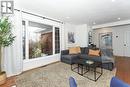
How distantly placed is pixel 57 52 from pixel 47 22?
71.6 inches

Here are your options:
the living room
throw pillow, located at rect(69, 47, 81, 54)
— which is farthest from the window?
throw pillow, located at rect(69, 47, 81, 54)

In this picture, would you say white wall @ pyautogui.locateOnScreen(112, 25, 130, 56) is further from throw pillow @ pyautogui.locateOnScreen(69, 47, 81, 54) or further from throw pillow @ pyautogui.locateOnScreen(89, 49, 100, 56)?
throw pillow @ pyautogui.locateOnScreen(69, 47, 81, 54)

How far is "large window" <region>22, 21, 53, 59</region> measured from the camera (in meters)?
4.85

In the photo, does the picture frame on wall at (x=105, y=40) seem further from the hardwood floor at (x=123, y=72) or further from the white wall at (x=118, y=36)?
the hardwood floor at (x=123, y=72)

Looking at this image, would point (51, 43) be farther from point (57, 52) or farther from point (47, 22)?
point (47, 22)

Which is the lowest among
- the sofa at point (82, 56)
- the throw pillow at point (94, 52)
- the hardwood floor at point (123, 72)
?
the hardwood floor at point (123, 72)

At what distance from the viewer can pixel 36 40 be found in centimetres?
547

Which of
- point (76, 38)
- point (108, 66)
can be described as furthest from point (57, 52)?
point (108, 66)

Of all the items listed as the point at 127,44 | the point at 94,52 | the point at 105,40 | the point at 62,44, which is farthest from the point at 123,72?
the point at 105,40

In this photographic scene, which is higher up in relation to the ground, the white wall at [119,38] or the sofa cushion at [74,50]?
the white wall at [119,38]

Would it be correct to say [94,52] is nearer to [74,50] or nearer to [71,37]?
[74,50]

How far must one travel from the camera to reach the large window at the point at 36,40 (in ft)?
15.9

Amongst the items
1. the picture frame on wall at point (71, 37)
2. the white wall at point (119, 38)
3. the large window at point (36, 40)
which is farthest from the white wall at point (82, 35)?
the large window at point (36, 40)

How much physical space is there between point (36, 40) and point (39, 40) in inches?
7.9
